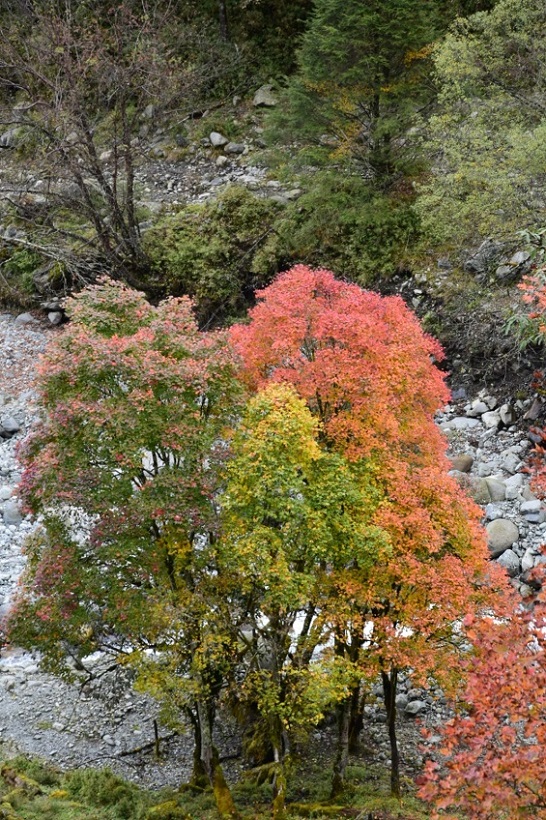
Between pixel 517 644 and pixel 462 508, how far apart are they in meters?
3.89

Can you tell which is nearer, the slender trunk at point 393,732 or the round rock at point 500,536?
the slender trunk at point 393,732

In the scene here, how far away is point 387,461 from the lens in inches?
450

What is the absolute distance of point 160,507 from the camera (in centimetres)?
970

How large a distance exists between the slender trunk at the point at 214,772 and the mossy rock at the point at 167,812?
51 centimetres

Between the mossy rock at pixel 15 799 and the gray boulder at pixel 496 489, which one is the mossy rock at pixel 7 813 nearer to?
the mossy rock at pixel 15 799

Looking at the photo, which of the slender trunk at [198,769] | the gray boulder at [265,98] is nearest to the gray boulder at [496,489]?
the slender trunk at [198,769]

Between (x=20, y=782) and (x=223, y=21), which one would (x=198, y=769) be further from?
(x=223, y=21)

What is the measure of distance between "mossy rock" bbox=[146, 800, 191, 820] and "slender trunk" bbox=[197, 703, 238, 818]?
1.68 feet

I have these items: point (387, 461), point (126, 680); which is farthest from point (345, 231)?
point (126, 680)

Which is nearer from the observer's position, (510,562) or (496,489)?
(510,562)

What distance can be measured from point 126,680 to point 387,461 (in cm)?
803

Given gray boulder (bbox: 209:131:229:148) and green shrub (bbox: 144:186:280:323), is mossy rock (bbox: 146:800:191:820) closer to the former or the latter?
green shrub (bbox: 144:186:280:323)

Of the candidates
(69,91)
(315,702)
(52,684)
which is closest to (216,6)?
(69,91)

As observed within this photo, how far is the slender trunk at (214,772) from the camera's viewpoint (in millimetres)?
10688
